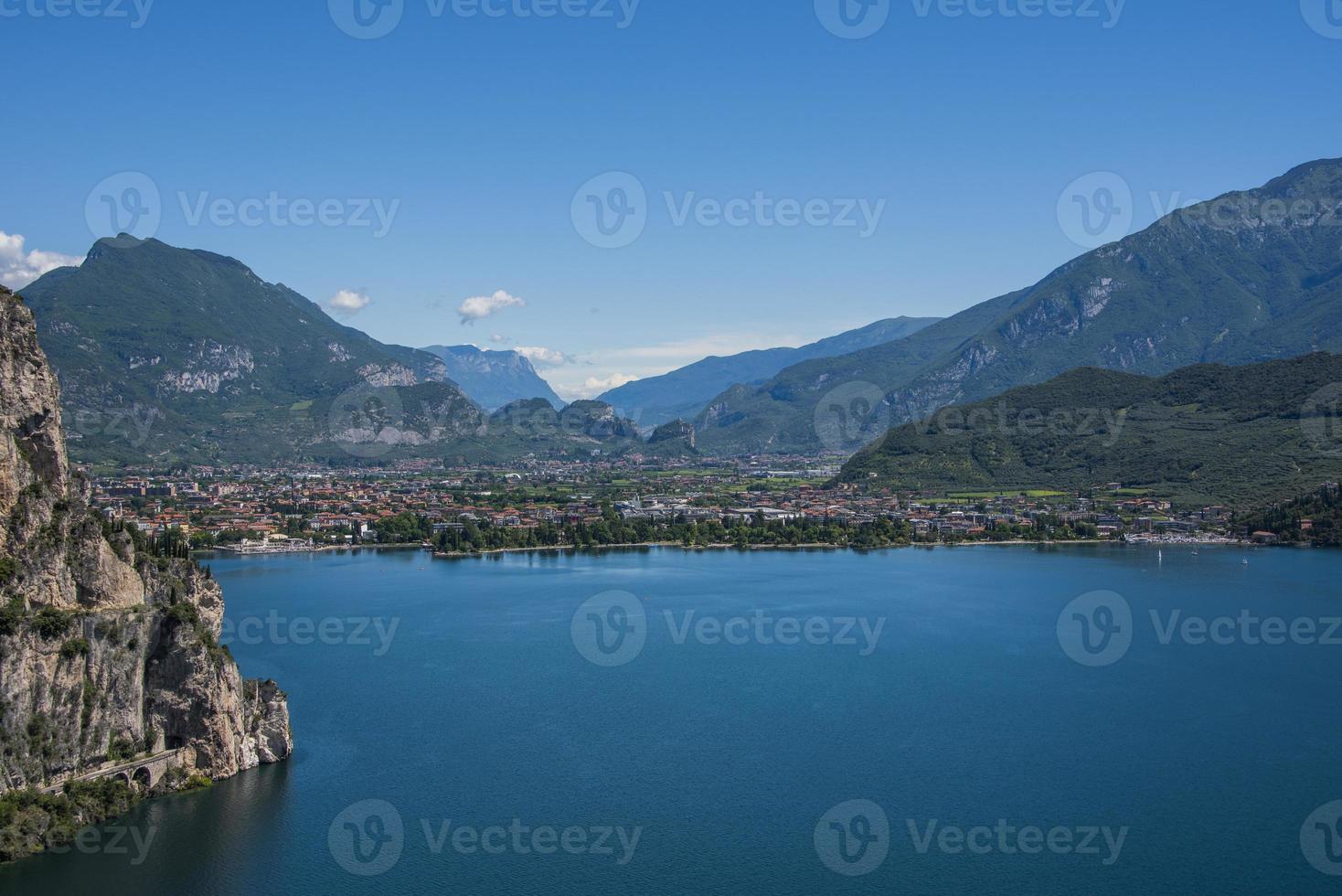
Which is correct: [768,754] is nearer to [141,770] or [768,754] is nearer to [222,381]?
[141,770]

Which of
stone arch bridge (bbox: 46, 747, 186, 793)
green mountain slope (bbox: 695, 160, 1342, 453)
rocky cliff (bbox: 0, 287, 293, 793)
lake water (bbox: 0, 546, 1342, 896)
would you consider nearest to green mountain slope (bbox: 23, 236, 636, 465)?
green mountain slope (bbox: 695, 160, 1342, 453)

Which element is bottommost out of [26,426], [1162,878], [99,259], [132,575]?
[1162,878]

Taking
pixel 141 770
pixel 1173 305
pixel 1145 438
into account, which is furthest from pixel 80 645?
pixel 1173 305

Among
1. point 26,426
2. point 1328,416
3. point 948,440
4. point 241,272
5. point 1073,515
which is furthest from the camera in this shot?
point 241,272

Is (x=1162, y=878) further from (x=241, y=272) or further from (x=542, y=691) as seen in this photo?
(x=241, y=272)

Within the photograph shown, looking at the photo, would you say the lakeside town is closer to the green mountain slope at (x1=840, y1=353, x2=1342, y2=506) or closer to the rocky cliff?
the green mountain slope at (x1=840, y1=353, x2=1342, y2=506)

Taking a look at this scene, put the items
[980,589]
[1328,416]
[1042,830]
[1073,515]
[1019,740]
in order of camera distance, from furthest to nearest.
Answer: [1328,416], [1073,515], [980,589], [1019,740], [1042,830]

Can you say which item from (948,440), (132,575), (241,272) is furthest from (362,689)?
(241,272)

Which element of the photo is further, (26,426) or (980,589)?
(980,589)
